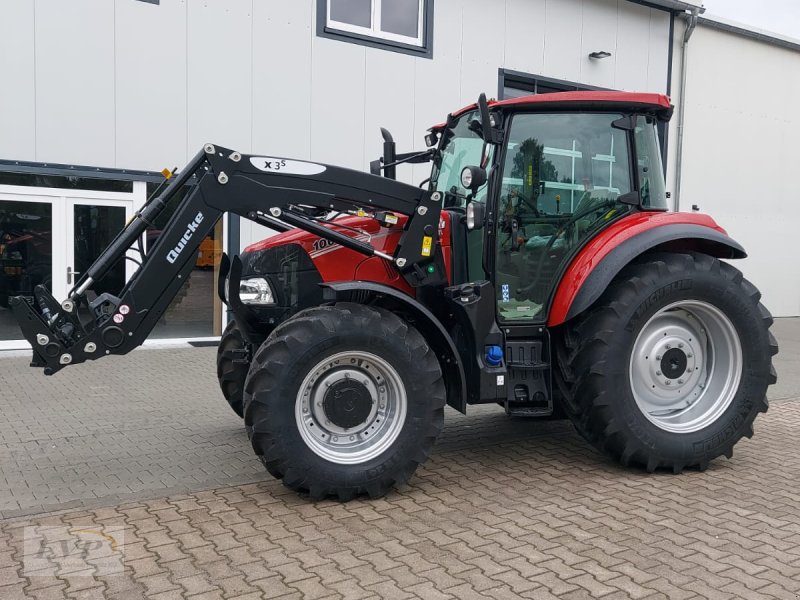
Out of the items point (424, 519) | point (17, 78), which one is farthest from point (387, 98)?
point (424, 519)

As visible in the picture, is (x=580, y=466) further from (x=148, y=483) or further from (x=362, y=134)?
(x=362, y=134)

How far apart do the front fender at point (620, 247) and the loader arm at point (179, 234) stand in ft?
4.05

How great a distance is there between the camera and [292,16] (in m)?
10.8

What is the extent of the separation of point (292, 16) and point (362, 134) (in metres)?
1.95

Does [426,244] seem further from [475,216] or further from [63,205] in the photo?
[63,205]

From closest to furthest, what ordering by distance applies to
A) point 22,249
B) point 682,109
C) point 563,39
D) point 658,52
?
point 22,249
point 563,39
point 658,52
point 682,109

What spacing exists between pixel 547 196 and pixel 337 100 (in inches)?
273

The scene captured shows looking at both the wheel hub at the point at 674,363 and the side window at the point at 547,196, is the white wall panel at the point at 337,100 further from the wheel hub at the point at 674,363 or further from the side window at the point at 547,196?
the wheel hub at the point at 674,363

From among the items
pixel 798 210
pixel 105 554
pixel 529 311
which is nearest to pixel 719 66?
pixel 798 210

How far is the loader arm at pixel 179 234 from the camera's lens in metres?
4.30

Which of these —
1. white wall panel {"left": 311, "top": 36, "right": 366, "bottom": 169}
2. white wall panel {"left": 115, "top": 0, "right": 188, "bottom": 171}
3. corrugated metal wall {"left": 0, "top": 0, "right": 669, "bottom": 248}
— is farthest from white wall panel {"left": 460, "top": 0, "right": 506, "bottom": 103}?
white wall panel {"left": 115, "top": 0, "right": 188, "bottom": 171}

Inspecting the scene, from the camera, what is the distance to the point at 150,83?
1009 cm

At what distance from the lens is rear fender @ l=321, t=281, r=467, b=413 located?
4449 millimetres

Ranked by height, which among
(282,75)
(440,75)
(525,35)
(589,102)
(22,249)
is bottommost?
(22,249)
